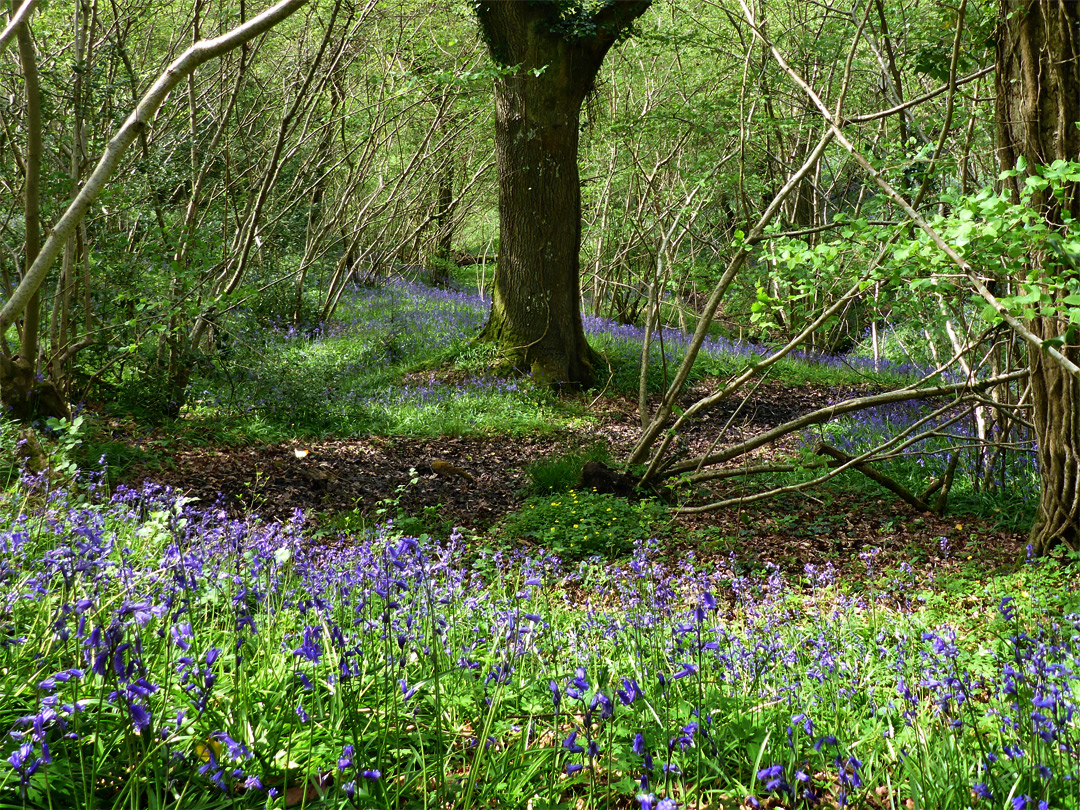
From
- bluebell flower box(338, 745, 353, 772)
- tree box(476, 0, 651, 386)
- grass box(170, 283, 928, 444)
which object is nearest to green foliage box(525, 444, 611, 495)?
grass box(170, 283, 928, 444)

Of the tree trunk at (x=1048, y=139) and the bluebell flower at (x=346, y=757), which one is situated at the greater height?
the tree trunk at (x=1048, y=139)

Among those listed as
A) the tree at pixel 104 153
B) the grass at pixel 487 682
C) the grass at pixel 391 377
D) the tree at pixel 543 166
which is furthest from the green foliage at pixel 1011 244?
the tree at pixel 543 166

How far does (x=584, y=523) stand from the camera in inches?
208

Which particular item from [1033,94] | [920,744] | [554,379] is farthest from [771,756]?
[554,379]

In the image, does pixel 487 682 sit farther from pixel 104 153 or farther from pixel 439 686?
pixel 104 153

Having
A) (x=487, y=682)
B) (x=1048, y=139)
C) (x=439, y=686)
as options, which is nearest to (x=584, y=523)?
(x=487, y=682)

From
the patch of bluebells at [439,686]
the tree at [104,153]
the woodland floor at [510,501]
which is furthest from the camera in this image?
the woodland floor at [510,501]

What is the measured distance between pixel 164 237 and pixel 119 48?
1637 millimetres

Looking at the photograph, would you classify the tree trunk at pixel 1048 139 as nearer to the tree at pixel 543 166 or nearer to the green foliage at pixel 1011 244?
the green foliage at pixel 1011 244

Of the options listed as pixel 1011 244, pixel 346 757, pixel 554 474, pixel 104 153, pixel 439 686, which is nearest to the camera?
pixel 346 757

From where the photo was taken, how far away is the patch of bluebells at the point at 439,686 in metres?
1.73

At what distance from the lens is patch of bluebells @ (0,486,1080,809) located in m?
1.73

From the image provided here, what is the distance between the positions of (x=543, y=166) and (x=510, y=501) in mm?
5003

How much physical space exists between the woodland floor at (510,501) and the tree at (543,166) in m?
2.18
